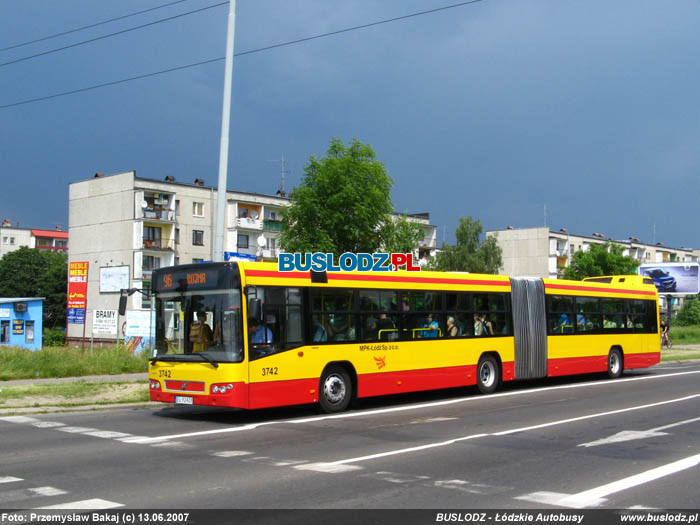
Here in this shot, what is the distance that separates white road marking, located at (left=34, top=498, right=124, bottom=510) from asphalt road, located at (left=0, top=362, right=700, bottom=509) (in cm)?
3

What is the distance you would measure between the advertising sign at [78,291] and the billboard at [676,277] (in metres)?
48.4

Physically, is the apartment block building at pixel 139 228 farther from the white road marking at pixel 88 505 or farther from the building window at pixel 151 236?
the white road marking at pixel 88 505

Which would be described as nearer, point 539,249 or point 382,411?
point 382,411

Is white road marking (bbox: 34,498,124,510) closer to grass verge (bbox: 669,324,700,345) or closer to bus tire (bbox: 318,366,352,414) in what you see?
bus tire (bbox: 318,366,352,414)

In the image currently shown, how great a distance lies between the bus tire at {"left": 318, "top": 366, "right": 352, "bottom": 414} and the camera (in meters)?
14.0

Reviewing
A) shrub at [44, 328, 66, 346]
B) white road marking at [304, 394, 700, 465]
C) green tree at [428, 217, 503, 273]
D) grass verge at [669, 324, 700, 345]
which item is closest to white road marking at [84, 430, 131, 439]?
white road marking at [304, 394, 700, 465]

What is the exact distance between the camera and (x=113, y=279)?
6956 cm

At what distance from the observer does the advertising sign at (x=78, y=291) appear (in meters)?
32.3

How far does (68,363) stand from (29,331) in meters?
31.3

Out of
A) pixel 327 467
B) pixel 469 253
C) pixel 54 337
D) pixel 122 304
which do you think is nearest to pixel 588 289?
pixel 122 304

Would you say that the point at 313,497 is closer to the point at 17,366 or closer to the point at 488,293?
the point at 488,293

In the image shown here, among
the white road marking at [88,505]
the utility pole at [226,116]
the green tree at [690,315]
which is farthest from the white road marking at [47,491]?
the green tree at [690,315]

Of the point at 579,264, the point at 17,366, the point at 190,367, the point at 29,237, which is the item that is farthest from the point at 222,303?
the point at 29,237

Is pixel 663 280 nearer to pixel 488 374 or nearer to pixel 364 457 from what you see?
pixel 488 374
